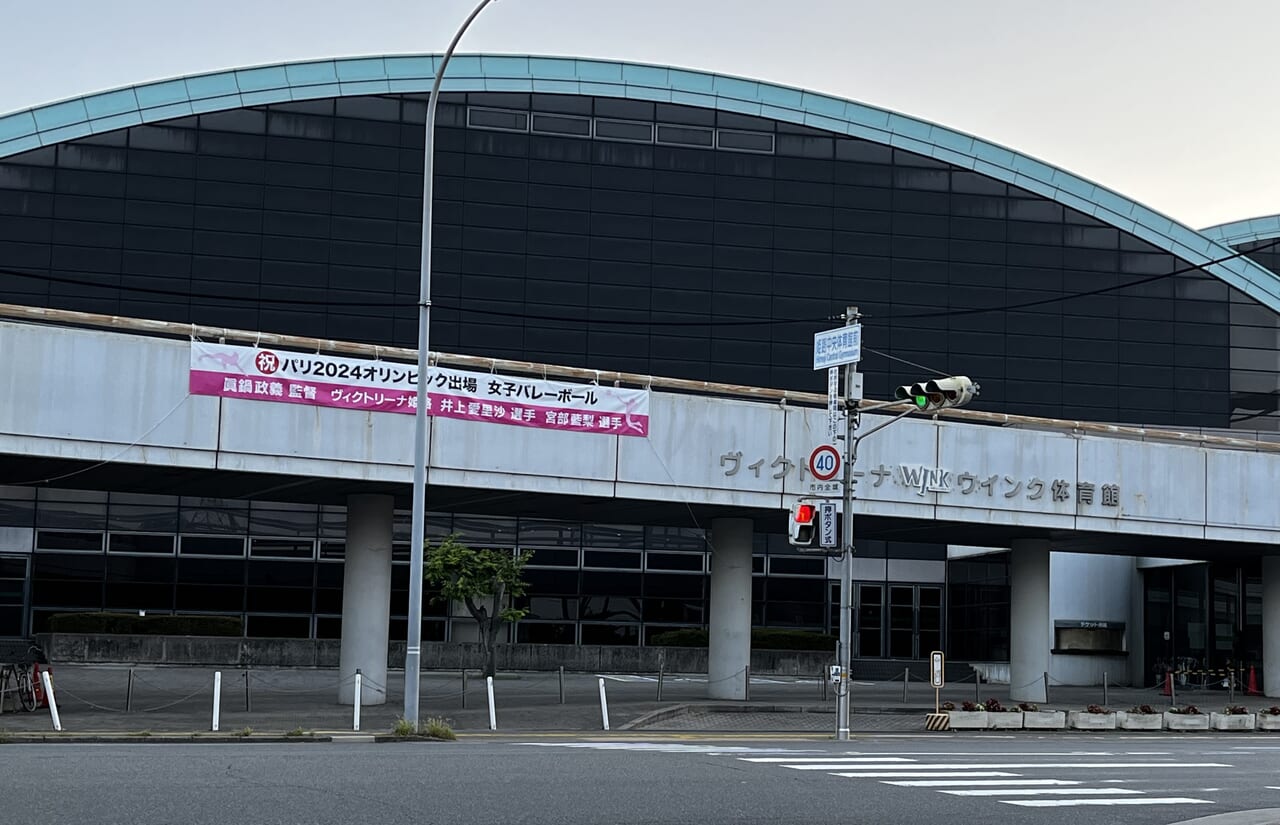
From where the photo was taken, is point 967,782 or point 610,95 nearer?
point 967,782

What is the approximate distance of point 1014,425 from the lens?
38.1 meters

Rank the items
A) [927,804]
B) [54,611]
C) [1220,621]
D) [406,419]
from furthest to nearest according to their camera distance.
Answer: [54,611], [1220,621], [406,419], [927,804]

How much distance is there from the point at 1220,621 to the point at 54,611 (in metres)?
42.3

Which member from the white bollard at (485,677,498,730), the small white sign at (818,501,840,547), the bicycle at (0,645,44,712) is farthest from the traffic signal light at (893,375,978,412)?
the bicycle at (0,645,44,712)

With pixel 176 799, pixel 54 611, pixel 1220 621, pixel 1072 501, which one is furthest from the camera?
pixel 54 611

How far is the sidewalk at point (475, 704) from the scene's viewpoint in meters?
28.0

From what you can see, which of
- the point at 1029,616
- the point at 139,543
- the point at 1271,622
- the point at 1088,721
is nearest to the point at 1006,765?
the point at 1088,721

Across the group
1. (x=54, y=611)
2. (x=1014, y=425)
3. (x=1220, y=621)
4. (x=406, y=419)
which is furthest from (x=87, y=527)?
(x=1220, y=621)

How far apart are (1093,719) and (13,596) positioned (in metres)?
39.4

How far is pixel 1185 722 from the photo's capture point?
3422cm

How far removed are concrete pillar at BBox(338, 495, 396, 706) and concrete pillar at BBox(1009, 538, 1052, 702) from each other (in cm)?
1827

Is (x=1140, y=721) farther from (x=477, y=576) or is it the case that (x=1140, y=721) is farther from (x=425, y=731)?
(x=477, y=576)

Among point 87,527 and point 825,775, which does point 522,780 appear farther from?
point 87,527

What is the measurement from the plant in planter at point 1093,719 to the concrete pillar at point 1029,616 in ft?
23.0
